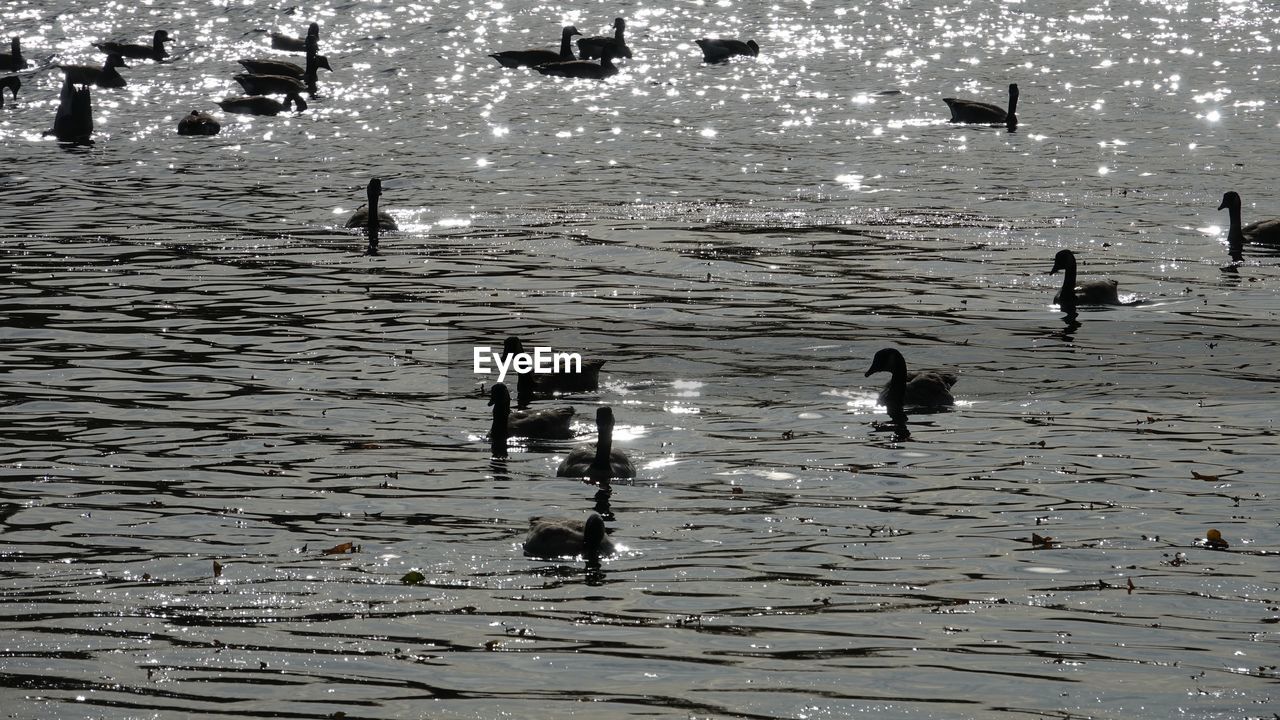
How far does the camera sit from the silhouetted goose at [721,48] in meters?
60.9

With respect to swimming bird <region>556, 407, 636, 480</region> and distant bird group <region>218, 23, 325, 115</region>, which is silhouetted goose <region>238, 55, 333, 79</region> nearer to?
distant bird group <region>218, 23, 325, 115</region>

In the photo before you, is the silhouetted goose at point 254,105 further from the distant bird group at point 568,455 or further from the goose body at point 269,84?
the distant bird group at point 568,455

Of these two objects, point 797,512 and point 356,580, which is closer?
point 356,580

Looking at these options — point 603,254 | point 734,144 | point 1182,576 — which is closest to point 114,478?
point 1182,576

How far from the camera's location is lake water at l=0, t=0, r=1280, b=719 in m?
10.7

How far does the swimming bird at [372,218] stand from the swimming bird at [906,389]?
12884 mm

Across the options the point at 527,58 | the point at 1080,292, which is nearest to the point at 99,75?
the point at 527,58

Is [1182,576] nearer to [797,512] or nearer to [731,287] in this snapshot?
[797,512]

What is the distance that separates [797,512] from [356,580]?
3.74 m

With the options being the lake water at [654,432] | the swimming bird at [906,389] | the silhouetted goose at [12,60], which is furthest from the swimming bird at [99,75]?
the swimming bird at [906,389]

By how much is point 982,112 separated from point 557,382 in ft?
95.2

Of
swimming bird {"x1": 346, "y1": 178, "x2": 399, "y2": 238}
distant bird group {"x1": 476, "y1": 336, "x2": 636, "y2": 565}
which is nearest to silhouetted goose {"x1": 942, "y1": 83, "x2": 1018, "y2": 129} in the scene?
swimming bird {"x1": 346, "y1": 178, "x2": 399, "y2": 238}

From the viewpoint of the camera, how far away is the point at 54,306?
23625 mm

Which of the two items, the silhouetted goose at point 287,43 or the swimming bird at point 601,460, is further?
the silhouetted goose at point 287,43
